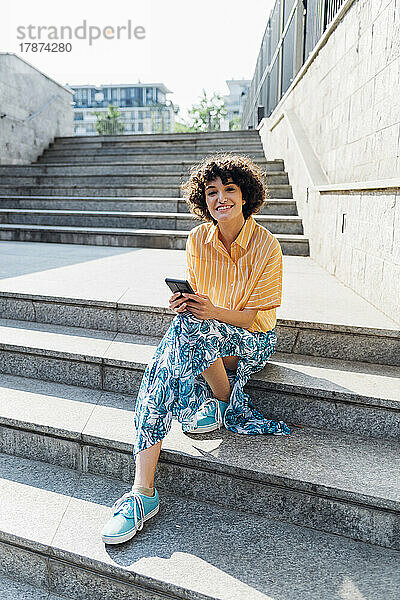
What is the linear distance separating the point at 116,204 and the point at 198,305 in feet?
15.4

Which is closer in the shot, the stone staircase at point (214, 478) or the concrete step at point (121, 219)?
the stone staircase at point (214, 478)

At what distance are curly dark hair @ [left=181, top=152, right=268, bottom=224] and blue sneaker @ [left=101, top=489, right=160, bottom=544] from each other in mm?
1260

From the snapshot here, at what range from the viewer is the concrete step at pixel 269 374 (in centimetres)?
215

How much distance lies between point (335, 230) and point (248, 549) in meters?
2.64

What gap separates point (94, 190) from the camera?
271 inches

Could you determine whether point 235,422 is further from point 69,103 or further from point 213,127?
point 213,127

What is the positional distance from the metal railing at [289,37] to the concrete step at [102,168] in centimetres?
208

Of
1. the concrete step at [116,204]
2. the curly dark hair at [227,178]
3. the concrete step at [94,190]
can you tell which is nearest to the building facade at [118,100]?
the concrete step at [94,190]

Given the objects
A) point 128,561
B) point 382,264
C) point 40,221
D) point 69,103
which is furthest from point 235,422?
point 69,103

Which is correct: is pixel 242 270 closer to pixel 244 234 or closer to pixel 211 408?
pixel 244 234

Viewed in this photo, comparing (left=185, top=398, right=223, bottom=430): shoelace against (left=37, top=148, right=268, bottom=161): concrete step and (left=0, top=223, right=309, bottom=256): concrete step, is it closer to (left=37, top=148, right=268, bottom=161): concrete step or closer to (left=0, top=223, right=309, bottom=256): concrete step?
(left=0, top=223, right=309, bottom=256): concrete step

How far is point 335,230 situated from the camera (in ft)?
12.5

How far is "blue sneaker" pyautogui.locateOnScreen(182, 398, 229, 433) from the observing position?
2146 millimetres

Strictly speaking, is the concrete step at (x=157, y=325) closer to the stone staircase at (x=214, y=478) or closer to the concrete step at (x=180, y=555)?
the stone staircase at (x=214, y=478)
